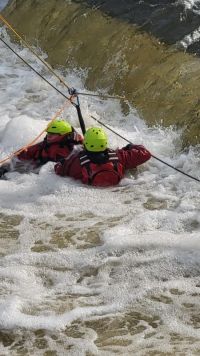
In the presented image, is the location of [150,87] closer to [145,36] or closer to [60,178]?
[145,36]

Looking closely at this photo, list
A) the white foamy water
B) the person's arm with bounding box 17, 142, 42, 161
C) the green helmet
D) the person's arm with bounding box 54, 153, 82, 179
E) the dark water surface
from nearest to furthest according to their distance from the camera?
the white foamy water, the green helmet, the person's arm with bounding box 54, 153, 82, 179, the person's arm with bounding box 17, 142, 42, 161, the dark water surface

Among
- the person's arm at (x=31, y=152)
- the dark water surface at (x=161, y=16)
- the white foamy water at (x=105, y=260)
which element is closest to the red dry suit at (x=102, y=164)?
the white foamy water at (x=105, y=260)

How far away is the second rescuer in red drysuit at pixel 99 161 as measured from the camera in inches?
231

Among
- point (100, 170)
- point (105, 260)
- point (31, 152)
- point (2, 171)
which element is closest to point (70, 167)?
point (100, 170)

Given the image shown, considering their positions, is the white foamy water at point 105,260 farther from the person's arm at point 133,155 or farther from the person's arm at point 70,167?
the person's arm at point 133,155

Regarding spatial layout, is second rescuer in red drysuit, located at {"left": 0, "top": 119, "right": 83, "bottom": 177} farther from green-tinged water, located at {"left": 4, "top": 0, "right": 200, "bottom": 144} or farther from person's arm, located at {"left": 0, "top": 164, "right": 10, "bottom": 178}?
green-tinged water, located at {"left": 4, "top": 0, "right": 200, "bottom": 144}

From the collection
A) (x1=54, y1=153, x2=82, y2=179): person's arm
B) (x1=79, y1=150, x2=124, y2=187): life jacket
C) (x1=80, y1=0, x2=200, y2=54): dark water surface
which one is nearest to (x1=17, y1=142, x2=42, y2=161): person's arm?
(x1=54, y1=153, x2=82, y2=179): person's arm

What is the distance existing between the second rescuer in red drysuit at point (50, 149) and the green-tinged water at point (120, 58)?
4.25 ft

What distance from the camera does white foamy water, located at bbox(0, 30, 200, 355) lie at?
3691mm

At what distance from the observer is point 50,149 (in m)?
6.49

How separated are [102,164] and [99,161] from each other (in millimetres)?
45

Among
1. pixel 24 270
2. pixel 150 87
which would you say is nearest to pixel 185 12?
pixel 150 87

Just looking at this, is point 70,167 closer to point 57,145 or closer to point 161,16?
point 57,145

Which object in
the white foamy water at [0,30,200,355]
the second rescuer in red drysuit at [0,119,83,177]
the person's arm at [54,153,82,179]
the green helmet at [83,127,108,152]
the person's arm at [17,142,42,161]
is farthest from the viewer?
the person's arm at [17,142,42,161]
